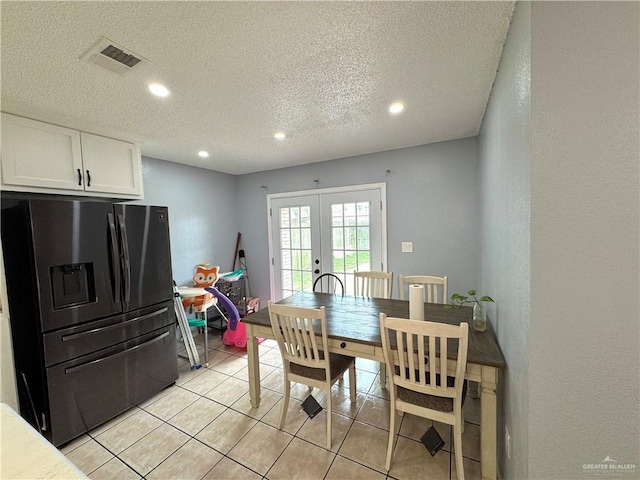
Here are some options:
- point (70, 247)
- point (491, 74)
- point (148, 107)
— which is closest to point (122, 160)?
point (148, 107)

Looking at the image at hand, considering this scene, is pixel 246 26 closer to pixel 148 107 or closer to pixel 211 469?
pixel 148 107

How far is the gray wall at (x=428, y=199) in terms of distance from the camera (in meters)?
2.90

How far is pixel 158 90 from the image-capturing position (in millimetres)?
1680

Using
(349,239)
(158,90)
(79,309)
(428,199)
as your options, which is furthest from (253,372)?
(428,199)

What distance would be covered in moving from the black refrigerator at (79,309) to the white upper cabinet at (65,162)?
0.93ft

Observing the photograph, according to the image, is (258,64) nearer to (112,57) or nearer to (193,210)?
(112,57)

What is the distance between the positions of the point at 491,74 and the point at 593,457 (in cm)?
193

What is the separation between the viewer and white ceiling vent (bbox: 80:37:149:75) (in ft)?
4.10

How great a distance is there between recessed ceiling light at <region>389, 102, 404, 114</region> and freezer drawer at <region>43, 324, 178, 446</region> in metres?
2.79

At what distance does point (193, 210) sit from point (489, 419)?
387cm

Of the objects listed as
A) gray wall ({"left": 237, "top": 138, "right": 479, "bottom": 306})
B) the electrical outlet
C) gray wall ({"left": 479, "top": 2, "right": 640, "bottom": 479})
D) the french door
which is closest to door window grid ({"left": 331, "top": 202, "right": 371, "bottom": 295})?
the french door

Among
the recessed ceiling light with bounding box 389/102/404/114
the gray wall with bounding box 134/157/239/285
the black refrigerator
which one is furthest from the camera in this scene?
the gray wall with bounding box 134/157/239/285

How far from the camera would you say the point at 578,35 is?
84cm

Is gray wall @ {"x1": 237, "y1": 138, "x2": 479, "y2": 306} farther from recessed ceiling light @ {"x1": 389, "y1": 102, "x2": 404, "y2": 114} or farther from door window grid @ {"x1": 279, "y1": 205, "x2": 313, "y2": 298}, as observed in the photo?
recessed ceiling light @ {"x1": 389, "y1": 102, "x2": 404, "y2": 114}
